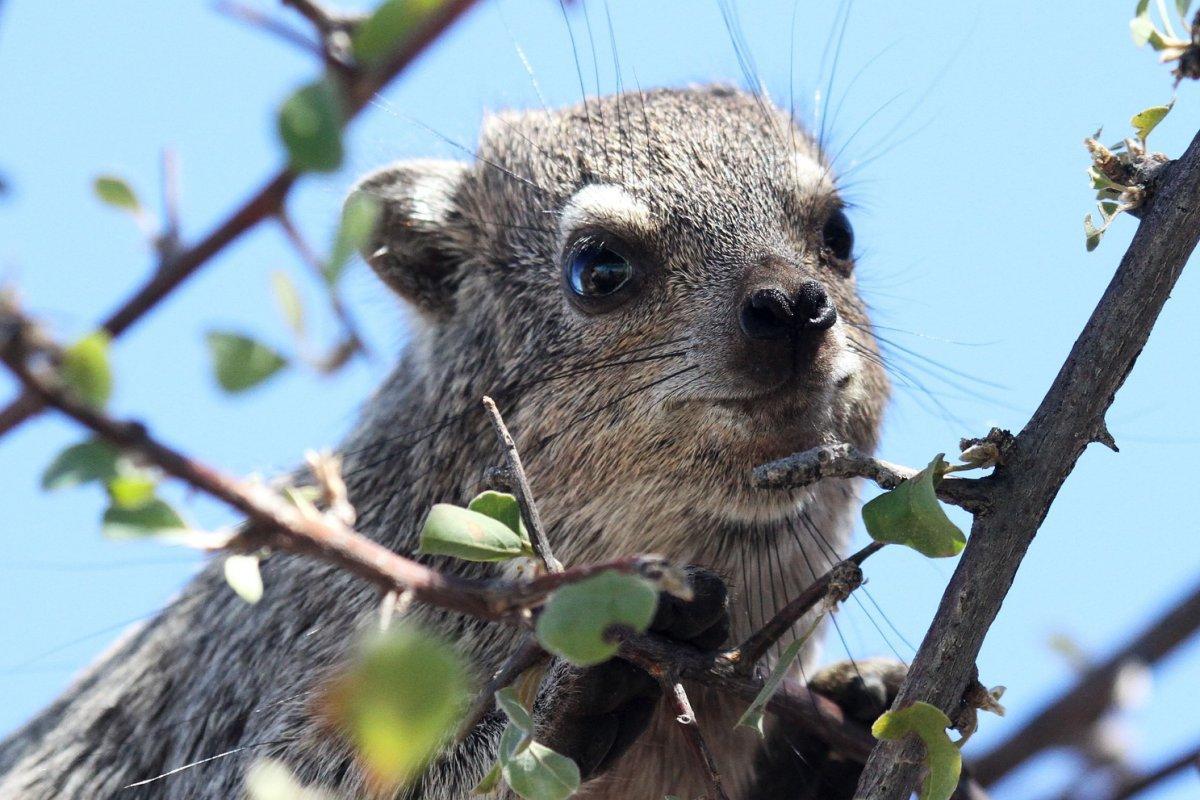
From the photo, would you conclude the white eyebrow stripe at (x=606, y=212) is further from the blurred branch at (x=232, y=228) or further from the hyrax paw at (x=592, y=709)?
the blurred branch at (x=232, y=228)

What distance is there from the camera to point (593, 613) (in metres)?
2.36

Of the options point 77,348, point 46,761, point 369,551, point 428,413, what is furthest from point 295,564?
point 77,348

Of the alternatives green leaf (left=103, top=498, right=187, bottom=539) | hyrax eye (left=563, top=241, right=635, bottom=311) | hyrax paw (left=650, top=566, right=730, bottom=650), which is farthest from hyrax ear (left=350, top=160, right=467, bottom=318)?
green leaf (left=103, top=498, right=187, bottom=539)

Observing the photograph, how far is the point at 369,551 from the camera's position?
8.08 feet

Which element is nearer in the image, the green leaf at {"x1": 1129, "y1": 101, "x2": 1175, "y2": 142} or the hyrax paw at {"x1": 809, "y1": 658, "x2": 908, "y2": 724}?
the green leaf at {"x1": 1129, "y1": 101, "x2": 1175, "y2": 142}

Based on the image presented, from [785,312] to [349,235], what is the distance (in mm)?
2688

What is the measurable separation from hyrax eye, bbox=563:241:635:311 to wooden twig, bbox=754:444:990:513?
201 cm

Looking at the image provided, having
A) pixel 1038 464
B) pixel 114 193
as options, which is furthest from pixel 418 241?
pixel 114 193

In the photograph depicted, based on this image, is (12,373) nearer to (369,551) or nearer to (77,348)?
(77,348)

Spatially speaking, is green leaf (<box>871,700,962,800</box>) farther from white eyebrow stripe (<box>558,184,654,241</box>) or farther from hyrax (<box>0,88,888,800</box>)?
white eyebrow stripe (<box>558,184,654,241</box>)

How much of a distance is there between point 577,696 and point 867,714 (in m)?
1.69

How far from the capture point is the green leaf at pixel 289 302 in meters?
2.37

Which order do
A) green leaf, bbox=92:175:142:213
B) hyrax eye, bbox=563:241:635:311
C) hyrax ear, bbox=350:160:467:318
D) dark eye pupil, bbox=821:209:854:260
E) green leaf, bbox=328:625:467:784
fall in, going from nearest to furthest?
1. green leaf, bbox=328:625:467:784
2. green leaf, bbox=92:175:142:213
3. hyrax eye, bbox=563:241:635:311
4. dark eye pupil, bbox=821:209:854:260
5. hyrax ear, bbox=350:160:467:318

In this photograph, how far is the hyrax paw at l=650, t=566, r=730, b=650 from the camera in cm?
409
